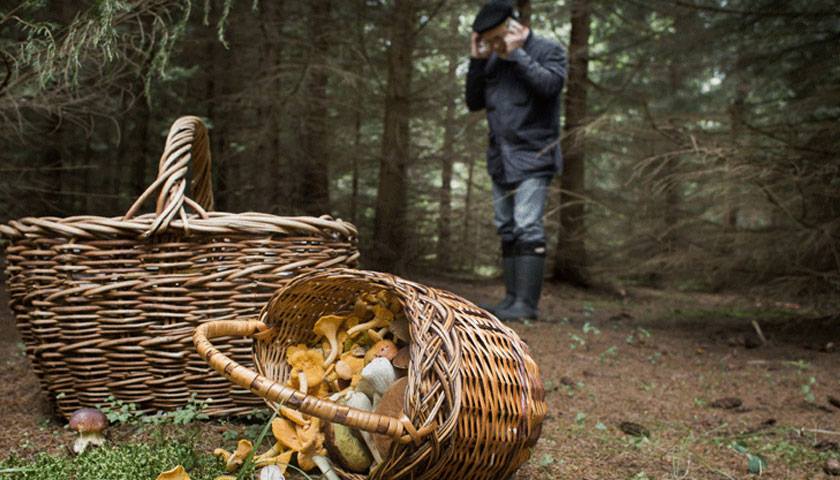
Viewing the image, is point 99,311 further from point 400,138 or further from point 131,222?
point 400,138

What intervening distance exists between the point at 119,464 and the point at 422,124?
696 centimetres

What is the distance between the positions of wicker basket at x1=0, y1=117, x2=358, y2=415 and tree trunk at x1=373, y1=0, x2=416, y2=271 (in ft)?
13.7

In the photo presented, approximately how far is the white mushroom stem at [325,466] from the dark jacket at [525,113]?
2997mm

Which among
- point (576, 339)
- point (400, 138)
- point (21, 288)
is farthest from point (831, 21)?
point (21, 288)

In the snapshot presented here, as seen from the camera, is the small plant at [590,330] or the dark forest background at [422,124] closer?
the dark forest background at [422,124]

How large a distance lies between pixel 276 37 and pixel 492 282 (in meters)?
3.92

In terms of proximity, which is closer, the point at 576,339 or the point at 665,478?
the point at 665,478

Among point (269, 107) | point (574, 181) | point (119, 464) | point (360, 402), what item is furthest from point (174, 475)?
point (574, 181)

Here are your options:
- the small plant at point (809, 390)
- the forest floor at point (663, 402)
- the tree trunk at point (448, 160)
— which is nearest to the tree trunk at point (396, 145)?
the tree trunk at point (448, 160)

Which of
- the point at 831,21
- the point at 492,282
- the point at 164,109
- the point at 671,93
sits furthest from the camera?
the point at 671,93

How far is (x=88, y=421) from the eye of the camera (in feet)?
5.11

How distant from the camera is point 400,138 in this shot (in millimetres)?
5930

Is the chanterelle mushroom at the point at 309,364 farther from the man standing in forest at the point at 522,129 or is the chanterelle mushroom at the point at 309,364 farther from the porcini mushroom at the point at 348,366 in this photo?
the man standing in forest at the point at 522,129

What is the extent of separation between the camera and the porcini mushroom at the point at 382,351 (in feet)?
4.79
